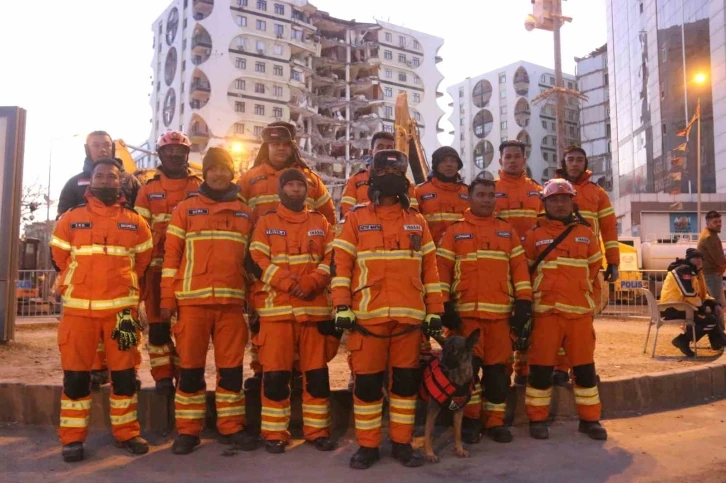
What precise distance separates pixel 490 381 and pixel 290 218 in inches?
86.3

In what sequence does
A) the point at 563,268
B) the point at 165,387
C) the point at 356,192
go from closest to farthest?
the point at 563,268, the point at 165,387, the point at 356,192

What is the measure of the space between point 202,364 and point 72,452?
1.13m

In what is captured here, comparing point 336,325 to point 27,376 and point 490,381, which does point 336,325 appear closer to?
Answer: point 490,381

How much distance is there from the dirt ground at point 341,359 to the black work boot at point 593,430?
1555 mm

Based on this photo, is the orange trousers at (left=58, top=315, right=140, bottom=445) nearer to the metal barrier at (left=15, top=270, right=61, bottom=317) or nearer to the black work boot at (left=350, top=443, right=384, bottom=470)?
the black work boot at (left=350, top=443, right=384, bottom=470)

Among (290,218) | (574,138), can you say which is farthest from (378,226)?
(574,138)

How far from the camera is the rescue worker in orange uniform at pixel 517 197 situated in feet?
20.4

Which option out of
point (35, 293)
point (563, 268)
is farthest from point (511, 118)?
point (563, 268)

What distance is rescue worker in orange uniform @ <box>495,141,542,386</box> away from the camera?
622cm

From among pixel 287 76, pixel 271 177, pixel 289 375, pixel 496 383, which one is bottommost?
pixel 496 383

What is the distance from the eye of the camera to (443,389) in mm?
4645

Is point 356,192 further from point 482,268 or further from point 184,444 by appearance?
point 184,444

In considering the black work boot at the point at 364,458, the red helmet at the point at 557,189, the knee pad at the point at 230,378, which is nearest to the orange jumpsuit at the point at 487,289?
the red helmet at the point at 557,189

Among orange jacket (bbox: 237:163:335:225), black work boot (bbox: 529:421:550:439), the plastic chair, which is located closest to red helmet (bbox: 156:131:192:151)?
orange jacket (bbox: 237:163:335:225)
